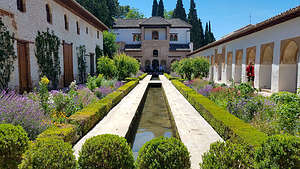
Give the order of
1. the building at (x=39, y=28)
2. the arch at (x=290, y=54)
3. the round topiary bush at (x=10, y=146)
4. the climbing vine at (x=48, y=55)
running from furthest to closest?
1. the arch at (x=290, y=54)
2. the climbing vine at (x=48, y=55)
3. the building at (x=39, y=28)
4. the round topiary bush at (x=10, y=146)

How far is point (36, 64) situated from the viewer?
10.3 m

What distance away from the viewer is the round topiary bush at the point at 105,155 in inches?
104

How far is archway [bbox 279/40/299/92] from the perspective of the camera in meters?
10.7

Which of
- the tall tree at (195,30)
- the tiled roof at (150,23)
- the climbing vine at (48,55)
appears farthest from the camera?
the tall tree at (195,30)

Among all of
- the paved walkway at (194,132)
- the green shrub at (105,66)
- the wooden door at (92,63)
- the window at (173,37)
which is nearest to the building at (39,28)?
the green shrub at (105,66)

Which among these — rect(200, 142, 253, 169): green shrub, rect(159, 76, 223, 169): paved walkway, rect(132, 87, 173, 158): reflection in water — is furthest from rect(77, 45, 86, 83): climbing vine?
rect(200, 142, 253, 169): green shrub

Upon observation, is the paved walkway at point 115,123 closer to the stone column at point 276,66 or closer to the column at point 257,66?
the stone column at point 276,66

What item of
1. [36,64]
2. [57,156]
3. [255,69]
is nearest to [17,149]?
[57,156]

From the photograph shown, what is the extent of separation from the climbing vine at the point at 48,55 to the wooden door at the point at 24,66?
690 millimetres

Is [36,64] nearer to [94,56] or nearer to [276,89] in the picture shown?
[94,56]

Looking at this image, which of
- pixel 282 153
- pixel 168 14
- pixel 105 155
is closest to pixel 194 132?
pixel 282 153

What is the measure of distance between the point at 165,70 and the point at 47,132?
3427 cm

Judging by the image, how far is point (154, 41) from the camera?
36.8m

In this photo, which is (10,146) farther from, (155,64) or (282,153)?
(155,64)
